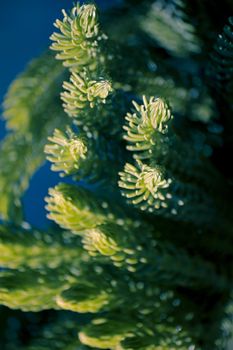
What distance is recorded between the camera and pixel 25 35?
74cm

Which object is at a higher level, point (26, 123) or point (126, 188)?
point (26, 123)

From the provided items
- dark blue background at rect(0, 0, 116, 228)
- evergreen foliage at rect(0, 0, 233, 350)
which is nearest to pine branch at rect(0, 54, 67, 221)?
evergreen foliage at rect(0, 0, 233, 350)

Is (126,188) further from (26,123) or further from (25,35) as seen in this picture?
(25,35)

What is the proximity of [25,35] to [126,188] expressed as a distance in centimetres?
39

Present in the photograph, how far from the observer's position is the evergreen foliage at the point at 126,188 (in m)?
0.43

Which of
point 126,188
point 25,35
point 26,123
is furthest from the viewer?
point 25,35

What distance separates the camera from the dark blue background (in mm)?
733

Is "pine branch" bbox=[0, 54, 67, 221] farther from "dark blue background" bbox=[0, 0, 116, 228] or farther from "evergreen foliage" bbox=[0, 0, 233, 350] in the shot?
"dark blue background" bbox=[0, 0, 116, 228]

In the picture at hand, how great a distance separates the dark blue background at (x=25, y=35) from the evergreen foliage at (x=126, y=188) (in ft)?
0.41

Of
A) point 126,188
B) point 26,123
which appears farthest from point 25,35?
point 126,188

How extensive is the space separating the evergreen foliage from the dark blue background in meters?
0.13

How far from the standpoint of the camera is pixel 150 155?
0.43 metres

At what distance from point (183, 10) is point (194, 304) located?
1.02ft

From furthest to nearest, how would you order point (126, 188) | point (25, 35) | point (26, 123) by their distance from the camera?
point (25, 35)
point (26, 123)
point (126, 188)
